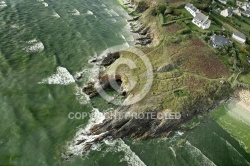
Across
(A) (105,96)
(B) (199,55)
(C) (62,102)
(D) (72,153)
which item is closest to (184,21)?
(B) (199,55)

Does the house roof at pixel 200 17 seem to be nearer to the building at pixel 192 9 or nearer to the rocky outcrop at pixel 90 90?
the building at pixel 192 9

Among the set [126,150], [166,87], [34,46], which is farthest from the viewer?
[34,46]

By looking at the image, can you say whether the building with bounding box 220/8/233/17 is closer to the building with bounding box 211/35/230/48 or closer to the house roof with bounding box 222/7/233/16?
the house roof with bounding box 222/7/233/16

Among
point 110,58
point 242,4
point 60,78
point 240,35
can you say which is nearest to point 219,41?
point 240,35

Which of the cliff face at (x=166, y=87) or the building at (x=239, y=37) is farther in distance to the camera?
the building at (x=239, y=37)

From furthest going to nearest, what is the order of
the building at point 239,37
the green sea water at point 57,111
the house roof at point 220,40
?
1. the building at point 239,37
2. the house roof at point 220,40
3. the green sea water at point 57,111

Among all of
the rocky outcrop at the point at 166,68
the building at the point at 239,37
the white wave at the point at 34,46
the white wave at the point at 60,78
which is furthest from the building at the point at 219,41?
the white wave at the point at 34,46

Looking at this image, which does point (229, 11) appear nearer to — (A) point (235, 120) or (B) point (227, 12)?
(B) point (227, 12)
